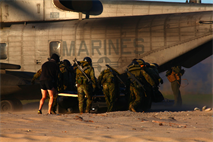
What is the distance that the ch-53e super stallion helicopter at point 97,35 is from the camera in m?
12.4

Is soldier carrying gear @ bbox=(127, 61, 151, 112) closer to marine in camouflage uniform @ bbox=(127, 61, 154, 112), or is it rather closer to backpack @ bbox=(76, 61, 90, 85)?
marine in camouflage uniform @ bbox=(127, 61, 154, 112)

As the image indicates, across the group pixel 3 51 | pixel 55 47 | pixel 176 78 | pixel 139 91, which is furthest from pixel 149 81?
pixel 3 51

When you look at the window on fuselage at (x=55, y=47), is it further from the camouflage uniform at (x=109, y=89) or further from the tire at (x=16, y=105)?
the camouflage uniform at (x=109, y=89)

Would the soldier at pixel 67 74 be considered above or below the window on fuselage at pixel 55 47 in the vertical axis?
below

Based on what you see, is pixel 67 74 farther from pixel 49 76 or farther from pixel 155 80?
pixel 155 80

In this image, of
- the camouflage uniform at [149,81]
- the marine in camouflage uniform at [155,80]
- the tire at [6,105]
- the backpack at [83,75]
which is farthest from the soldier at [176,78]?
the tire at [6,105]

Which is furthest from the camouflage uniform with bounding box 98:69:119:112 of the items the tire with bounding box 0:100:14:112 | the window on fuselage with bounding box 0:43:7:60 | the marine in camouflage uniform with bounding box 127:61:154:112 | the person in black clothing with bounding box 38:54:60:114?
the window on fuselage with bounding box 0:43:7:60

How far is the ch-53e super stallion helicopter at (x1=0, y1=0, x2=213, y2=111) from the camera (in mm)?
12391

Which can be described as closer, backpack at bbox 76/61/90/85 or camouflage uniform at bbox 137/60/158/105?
backpack at bbox 76/61/90/85

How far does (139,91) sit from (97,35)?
16.6 ft

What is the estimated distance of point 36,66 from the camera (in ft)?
46.1

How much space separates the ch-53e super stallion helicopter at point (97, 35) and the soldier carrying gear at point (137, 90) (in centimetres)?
335

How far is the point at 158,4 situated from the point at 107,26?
3169 mm

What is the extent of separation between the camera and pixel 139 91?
9.02 metres
